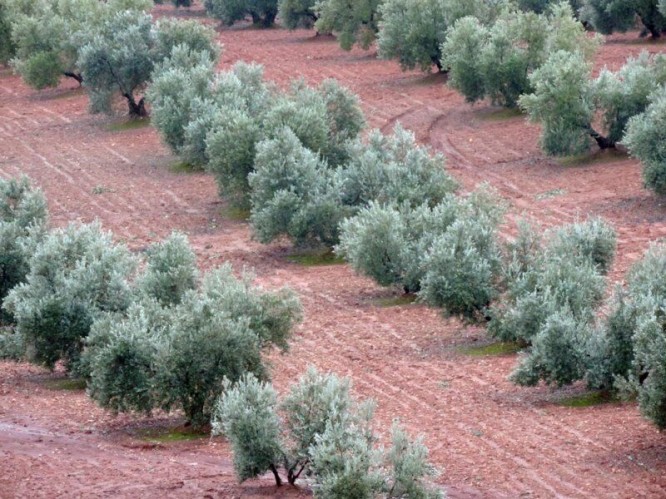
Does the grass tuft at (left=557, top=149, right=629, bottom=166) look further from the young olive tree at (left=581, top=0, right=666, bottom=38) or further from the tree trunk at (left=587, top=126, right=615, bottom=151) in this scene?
the young olive tree at (left=581, top=0, right=666, bottom=38)

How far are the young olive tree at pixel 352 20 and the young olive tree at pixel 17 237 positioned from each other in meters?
20.9

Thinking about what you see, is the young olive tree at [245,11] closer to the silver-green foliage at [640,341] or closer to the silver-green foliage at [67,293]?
the silver-green foliage at [67,293]

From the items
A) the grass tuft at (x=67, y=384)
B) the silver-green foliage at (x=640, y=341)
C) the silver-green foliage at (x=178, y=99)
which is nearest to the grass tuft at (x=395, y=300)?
the silver-green foliage at (x=640, y=341)

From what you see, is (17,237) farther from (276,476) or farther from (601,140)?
(601,140)

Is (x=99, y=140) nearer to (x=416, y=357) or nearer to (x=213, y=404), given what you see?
(x=416, y=357)

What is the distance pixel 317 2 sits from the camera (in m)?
43.8

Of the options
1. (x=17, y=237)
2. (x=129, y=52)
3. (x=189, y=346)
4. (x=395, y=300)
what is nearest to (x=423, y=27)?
(x=129, y=52)

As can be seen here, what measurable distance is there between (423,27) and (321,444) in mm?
26588

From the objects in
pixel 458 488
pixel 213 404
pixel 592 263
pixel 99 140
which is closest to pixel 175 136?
pixel 99 140

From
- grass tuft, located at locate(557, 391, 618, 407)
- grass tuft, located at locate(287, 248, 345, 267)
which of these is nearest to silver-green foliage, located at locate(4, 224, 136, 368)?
grass tuft, located at locate(557, 391, 618, 407)

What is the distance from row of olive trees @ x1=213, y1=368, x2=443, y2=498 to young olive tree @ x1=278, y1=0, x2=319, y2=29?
3410cm

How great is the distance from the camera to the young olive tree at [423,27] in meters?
37.6

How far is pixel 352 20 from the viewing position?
42.4 m

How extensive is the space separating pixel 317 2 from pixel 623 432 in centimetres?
3085
